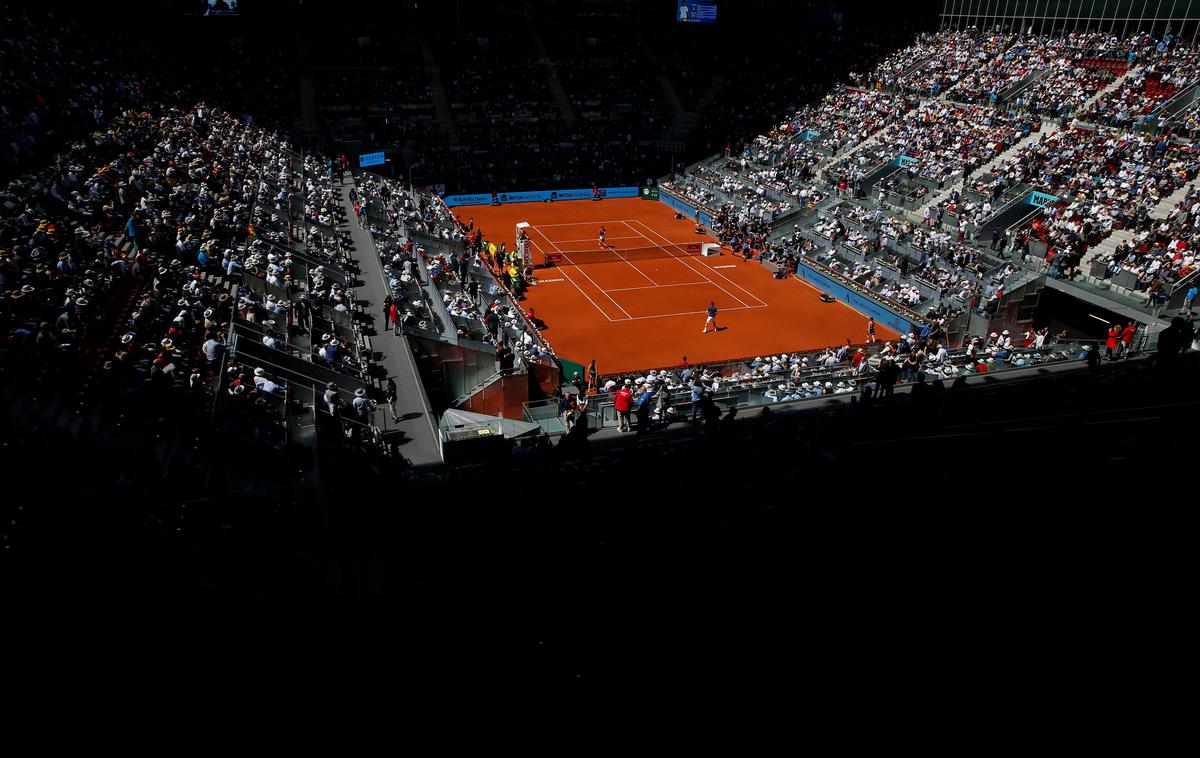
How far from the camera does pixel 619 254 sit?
1603 inches

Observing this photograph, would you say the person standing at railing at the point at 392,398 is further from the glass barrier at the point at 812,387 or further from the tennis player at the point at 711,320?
the tennis player at the point at 711,320

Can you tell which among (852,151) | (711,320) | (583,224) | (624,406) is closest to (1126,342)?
(624,406)

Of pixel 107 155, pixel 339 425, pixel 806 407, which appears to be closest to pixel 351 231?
pixel 107 155

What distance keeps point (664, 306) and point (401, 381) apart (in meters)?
16.1

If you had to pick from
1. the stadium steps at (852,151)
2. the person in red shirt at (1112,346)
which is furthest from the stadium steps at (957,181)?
the person in red shirt at (1112,346)

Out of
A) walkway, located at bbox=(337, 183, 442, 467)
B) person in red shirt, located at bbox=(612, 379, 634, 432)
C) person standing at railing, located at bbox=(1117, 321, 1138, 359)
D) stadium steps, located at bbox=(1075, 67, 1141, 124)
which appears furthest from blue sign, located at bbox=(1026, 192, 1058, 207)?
walkway, located at bbox=(337, 183, 442, 467)

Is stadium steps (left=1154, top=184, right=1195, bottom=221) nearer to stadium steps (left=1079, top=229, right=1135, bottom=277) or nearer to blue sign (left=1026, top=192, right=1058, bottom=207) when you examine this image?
stadium steps (left=1079, top=229, right=1135, bottom=277)

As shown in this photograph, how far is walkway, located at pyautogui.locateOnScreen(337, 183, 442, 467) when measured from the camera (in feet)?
54.2

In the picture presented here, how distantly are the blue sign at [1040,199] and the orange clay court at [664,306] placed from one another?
32.7 feet

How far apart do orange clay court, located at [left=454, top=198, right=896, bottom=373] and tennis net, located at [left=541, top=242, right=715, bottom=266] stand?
0.11 m

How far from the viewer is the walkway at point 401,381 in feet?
54.2

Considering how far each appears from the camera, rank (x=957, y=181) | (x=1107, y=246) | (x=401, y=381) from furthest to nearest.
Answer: (x=957, y=181), (x=1107, y=246), (x=401, y=381)

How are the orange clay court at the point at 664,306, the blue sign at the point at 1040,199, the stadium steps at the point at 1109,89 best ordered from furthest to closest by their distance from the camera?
the stadium steps at the point at 1109,89 → the blue sign at the point at 1040,199 → the orange clay court at the point at 664,306

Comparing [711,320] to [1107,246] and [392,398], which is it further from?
[392,398]
